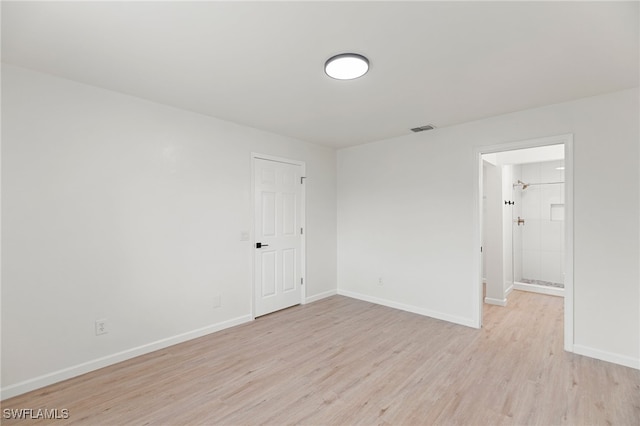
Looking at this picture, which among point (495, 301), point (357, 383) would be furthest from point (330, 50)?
point (495, 301)

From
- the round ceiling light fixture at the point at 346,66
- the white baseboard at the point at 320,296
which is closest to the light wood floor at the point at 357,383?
the white baseboard at the point at 320,296

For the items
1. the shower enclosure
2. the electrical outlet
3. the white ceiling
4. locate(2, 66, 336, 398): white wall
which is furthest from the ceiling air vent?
the electrical outlet

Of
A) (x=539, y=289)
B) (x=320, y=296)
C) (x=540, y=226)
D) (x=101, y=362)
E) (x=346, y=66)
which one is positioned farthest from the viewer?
(x=540, y=226)

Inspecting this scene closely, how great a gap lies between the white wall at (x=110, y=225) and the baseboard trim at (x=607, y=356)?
362 centimetres

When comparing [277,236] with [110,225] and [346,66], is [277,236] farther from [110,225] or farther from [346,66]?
[346,66]

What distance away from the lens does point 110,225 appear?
2701 millimetres

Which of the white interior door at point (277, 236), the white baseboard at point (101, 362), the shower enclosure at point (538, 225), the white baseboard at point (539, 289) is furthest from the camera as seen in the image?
the shower enclosure at point (538, 225)

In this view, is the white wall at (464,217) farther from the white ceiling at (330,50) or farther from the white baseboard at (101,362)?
the white baseboard at (101,362)

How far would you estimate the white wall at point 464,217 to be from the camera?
2689 millimetres

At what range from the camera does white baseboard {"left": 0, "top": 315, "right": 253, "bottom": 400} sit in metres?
2.23

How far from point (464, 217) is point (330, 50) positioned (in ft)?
8.79

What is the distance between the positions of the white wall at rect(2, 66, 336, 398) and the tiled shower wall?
534 centimetres

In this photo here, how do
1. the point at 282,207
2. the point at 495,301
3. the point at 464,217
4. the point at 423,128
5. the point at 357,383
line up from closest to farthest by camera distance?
the point at 357,383 < the point at 464,217 < the point at 423,128 < the point at 282,207 < the point at 495,301

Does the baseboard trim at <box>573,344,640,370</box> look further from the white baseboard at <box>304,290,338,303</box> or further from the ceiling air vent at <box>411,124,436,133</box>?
the white baseboard at <box>304,290,338,303</box>
